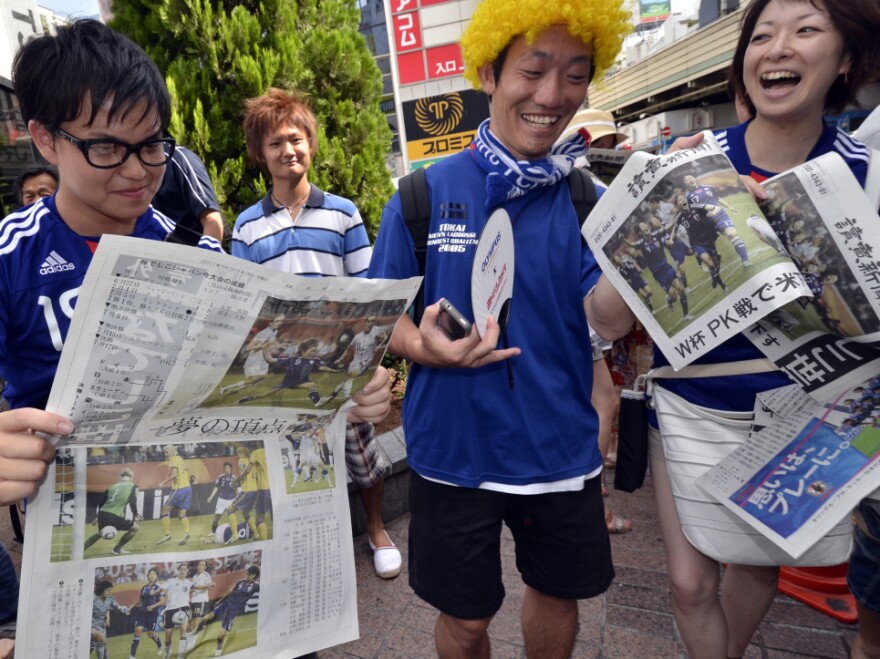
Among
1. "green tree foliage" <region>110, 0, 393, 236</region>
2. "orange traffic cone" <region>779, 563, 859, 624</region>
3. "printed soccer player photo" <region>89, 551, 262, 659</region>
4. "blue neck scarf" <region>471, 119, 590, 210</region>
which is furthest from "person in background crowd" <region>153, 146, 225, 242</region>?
"orange traffic cone" <region>779, 563, 859, 624</region>

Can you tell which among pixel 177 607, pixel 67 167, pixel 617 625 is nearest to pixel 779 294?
pixel 177 607

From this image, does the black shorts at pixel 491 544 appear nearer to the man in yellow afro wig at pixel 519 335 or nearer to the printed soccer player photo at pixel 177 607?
the man in yellow afro wig at pixel 519 335

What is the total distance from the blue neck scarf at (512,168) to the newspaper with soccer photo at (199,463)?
0.51 meters

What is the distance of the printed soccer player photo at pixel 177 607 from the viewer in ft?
3.15

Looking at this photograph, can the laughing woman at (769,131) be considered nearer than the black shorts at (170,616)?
No

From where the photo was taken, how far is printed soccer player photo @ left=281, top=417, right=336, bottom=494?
1116mm

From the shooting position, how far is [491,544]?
155 cm

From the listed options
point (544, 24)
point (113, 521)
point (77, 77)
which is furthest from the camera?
point (544, 24)

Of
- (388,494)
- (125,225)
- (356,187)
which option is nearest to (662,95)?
(356,187)

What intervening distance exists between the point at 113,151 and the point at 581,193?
1.11 meters

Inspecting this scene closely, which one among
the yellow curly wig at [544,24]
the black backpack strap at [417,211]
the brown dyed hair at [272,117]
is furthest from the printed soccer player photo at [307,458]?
the brown dyed hair at [272,117]

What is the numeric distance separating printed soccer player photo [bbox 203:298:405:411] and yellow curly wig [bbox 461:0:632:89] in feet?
2.76

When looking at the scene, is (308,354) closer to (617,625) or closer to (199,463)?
(199,463)

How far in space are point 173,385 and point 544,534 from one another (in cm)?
107
